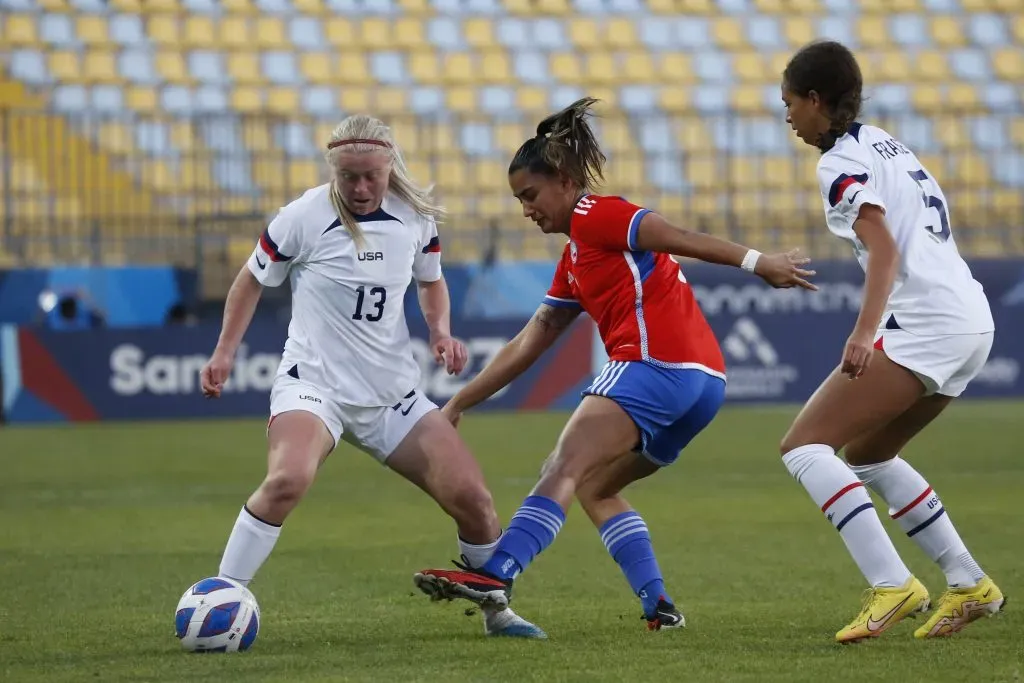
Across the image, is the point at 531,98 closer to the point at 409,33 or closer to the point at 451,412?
the point at 409,33

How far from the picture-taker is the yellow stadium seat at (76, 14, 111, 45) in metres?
23.4

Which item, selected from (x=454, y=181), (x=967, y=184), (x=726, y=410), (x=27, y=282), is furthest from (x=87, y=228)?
(x=967, y=184)

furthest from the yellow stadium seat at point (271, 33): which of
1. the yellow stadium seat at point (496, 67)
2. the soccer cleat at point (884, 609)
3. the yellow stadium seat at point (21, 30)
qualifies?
the soccer cleat at point (884, 609)

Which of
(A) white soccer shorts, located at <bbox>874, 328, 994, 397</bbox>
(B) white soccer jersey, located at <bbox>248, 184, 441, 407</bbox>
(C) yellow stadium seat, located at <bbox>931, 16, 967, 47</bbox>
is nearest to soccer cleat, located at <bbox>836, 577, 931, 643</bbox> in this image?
(A) white soccer shorts, located at <bbox>874, 328, 994, 397</bbox>

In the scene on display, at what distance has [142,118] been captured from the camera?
20719mm

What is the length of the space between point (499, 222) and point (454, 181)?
1668 millimetres

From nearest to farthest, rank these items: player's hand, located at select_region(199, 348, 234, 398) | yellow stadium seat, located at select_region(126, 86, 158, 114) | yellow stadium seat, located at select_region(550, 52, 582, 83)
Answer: player's hand, located at select_region(199, 348, 234, 398)
yellow stadium seat, located at select_region(126, 86, 158, 114)
yellow stadium seat, located at select_region(550, 52, 582, 83)

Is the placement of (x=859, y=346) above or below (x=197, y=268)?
above

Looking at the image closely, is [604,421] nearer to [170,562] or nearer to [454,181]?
[170,562]

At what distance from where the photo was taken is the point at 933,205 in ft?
18.8

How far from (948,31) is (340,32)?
9901mm

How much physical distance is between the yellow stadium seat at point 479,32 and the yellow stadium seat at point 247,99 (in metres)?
3.38

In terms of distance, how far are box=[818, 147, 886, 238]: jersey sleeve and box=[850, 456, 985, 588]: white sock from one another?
41.5 inches

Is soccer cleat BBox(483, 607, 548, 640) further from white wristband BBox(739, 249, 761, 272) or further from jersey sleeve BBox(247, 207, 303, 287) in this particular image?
white wristband BBox(739, 249, 761, 272)
